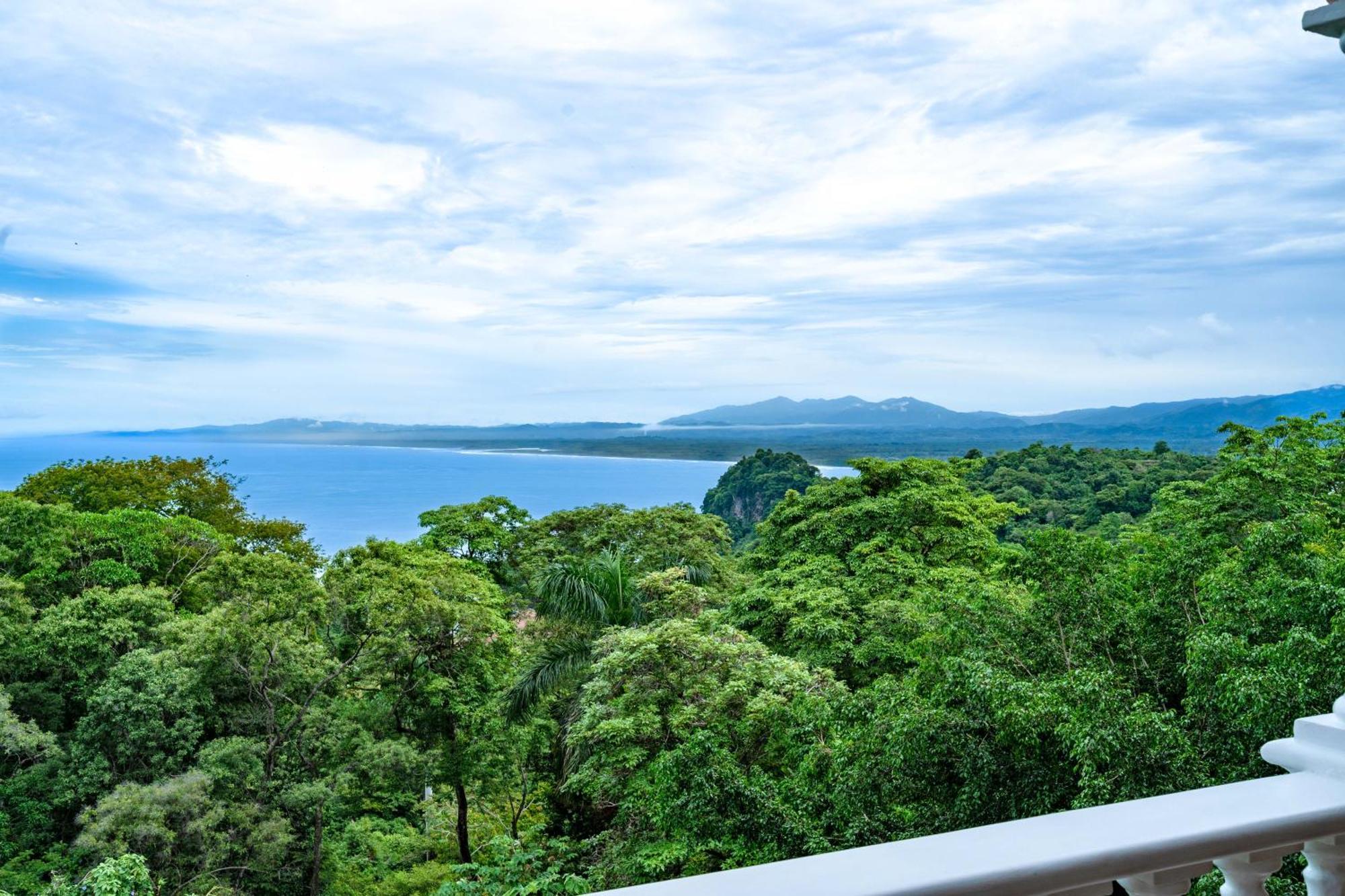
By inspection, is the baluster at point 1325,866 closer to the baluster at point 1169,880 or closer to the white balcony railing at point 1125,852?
the white balcony railing at point 1125,852

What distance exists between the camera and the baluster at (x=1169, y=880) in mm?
803

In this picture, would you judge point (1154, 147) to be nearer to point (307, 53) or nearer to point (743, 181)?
point (307, 53)

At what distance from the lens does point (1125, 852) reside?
0.76 metres

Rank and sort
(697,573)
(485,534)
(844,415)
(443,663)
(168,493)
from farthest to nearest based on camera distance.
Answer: (844,415) → (168,493) → (485,534) → (697,573) → (443,663)

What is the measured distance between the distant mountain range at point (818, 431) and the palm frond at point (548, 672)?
13137 millimetres

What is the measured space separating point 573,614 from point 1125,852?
27.1ft

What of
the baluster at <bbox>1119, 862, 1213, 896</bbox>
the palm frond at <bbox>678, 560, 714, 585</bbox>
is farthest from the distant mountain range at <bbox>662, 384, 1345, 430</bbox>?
the baluster at <bbox>1119, 862, 1213, 896</bbox>

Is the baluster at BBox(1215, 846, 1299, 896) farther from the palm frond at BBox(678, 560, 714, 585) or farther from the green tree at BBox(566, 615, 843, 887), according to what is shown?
the palm frond at BBox(678, 560, 714, 585)

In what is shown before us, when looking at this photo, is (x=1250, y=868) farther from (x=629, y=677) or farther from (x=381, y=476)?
(x=381, y=476)

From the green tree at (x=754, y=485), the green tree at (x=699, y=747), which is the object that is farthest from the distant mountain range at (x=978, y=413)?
the green tree at (x=754, y=485)

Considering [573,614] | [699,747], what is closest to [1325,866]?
[699,747]

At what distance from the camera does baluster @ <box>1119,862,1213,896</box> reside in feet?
2.64

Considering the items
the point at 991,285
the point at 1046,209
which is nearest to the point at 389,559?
the point at 1046,209

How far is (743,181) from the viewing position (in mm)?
23312
